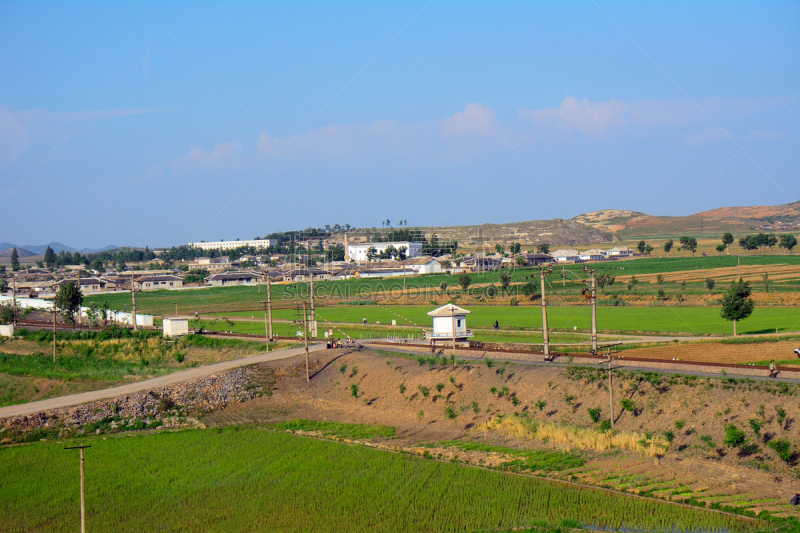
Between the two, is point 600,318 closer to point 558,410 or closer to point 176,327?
point 558,410

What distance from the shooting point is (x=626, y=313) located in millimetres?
58500

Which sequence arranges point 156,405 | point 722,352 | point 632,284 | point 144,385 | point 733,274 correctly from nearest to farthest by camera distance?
point 156,405 → point 722,352 → point 144,385 → point 632,284 → point 733,274

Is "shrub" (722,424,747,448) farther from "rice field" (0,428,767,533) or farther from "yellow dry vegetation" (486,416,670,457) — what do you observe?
"rice field" (0,428,767,533)

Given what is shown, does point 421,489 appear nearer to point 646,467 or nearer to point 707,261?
point 646,467

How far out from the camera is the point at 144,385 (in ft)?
129

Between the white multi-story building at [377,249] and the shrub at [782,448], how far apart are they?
138157mm

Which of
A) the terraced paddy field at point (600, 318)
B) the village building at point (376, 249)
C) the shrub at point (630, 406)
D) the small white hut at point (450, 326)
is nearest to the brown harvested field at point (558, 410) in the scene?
the shrub at point (630, 406)

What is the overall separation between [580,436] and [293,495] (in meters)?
11.6

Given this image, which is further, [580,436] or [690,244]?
[690,244]

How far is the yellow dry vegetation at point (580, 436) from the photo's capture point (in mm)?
24453

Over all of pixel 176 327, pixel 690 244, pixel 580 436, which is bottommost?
pixel 580 436

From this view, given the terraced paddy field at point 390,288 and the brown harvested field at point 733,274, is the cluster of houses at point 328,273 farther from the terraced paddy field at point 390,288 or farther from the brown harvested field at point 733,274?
the brown harvested field at point 733,274

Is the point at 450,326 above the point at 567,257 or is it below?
below

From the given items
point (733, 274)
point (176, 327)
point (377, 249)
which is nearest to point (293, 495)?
point (176, 327)
